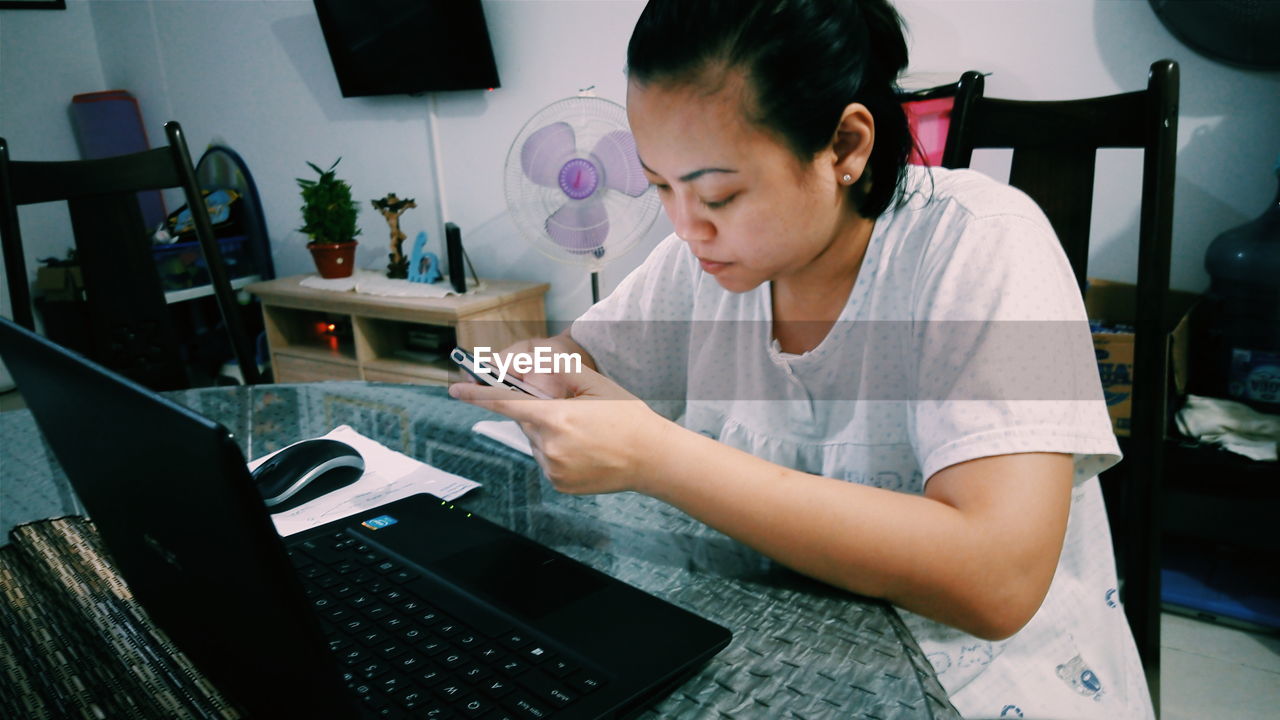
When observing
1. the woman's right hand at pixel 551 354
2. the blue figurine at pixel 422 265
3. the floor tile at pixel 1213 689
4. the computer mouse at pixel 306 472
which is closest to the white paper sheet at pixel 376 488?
the computer mouse at pixel 306 472

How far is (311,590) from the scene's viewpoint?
54 centimetres

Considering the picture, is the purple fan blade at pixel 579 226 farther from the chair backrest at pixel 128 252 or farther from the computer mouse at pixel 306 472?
the computer mouse at pixel 306 472

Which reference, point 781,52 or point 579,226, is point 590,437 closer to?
point 781,52

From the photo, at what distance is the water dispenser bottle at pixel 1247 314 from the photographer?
155 centimetres

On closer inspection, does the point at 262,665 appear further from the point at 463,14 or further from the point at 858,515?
the point at 463,14

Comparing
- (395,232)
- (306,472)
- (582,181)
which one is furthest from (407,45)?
(306,472)

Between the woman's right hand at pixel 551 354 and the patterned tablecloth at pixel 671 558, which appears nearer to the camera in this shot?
the patterned tablecloth at pixel 671 558

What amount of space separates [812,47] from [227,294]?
1.18 m

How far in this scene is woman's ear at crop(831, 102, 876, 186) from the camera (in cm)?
68

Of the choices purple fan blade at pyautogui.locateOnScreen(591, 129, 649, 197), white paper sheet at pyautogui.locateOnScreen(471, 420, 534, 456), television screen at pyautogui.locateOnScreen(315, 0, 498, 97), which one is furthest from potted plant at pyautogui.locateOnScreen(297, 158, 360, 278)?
white paper sheet at pyautogui.locateOnScreen(471, 420, 534, 456)

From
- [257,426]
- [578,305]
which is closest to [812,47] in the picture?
[257,426]

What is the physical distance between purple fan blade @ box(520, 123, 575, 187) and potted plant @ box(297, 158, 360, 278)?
1.16 meters

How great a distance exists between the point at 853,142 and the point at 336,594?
1.90 ft

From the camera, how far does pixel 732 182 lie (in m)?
0.67
